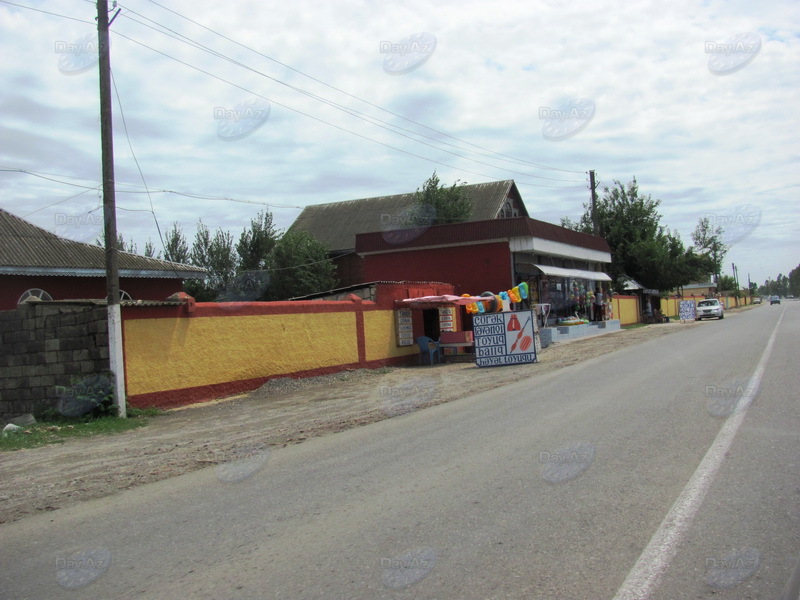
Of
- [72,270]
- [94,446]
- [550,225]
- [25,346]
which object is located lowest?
[94,446]

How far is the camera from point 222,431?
11.2 meters

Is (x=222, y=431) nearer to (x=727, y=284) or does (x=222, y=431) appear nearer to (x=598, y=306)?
(x=598, y=306)

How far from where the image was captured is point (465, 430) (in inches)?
367

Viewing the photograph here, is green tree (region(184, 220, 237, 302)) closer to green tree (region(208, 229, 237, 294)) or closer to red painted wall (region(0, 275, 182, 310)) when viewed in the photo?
green tree (region(208, 229, 237, 294))

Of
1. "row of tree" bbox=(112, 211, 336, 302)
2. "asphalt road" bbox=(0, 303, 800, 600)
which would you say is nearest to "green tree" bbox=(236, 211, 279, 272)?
"row of tree" bbox=(112, 211, 336, 302)

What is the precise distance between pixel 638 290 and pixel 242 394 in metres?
43.1

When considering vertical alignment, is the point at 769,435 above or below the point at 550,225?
below

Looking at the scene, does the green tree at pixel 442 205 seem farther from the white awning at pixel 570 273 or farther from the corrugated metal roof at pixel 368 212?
the white awning at pixel 570 273

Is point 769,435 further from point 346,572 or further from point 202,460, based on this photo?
point 202,460

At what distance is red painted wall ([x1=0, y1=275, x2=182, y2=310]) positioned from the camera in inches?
784

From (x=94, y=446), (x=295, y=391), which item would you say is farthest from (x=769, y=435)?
(x=295, y=391)

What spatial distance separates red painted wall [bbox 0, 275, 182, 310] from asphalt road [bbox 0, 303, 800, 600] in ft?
48.3

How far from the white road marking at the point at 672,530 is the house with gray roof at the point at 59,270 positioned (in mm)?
17955

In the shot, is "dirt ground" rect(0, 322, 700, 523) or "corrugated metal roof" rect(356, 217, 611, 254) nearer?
"dirt ground" rect(0, 322, 700, 523)
